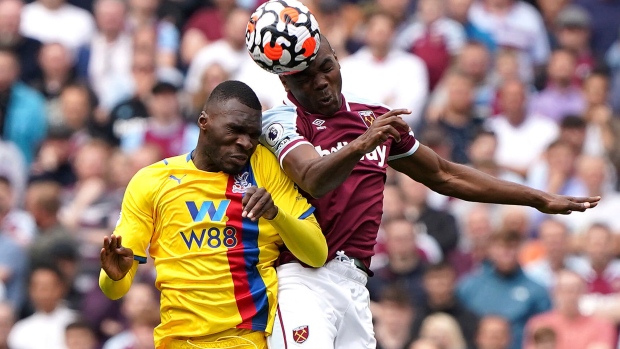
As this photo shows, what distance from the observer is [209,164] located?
718 cm

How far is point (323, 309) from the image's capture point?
23.7ft

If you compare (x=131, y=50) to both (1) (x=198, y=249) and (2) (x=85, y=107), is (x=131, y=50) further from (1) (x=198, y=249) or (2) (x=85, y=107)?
(1) (x=198, y=249)

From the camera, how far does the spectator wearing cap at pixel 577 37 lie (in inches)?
585

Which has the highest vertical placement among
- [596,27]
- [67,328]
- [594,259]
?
[596,27]

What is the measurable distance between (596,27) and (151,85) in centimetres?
491

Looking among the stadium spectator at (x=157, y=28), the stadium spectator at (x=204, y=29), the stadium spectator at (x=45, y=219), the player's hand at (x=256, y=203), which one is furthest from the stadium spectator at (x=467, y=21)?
the player's hand at (x=256, y=203)

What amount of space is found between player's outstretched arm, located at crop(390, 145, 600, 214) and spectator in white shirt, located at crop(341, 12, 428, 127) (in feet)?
20.7

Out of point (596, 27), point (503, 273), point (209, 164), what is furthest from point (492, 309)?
point (209, 164)

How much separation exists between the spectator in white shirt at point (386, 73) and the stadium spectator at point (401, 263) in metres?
2.03

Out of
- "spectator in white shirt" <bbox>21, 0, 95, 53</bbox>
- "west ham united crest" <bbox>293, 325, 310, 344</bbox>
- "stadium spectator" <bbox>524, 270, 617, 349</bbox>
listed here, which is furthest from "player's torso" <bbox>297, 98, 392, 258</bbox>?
"spectator in white shirt" <bbox>21, 0, 95, 53</bbox>

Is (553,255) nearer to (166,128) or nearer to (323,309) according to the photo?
(166,128)

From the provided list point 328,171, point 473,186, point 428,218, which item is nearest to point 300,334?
point 328,171

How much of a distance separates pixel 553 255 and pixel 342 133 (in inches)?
214

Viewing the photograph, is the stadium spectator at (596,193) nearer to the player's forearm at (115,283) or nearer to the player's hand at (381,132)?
the player's hand at (381,132)
